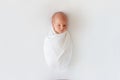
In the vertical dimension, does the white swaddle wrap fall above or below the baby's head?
below

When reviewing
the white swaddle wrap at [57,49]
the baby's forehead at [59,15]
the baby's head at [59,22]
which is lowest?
the white swaddle wrap at [57,49]

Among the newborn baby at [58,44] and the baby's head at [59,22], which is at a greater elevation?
the baby's head at [59,22]

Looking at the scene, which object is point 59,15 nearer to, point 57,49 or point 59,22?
point 59,22

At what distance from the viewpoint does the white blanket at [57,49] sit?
2.87 feet

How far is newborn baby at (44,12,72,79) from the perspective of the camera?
0.87 meters

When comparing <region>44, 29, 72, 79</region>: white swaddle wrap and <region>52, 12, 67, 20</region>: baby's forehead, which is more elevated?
<region>52, 12, 67, 20</region>: baby's forehead

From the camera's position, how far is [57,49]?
88 cm

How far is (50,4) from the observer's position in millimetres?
896

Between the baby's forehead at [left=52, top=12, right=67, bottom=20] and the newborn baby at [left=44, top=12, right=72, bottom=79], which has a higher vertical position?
the baby's forehead at [left=52, top=12, right=67, bottom=20]

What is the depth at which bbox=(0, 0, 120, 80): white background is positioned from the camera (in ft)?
2.96

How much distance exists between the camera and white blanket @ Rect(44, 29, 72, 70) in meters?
0.88

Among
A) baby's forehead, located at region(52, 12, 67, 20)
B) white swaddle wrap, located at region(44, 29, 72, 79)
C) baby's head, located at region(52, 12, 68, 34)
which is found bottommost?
white swaddle wrap, located at region(44, 29, 72, 79)

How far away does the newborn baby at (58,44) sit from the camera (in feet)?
2.85

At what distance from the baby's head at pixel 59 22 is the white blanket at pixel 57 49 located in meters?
0.02
